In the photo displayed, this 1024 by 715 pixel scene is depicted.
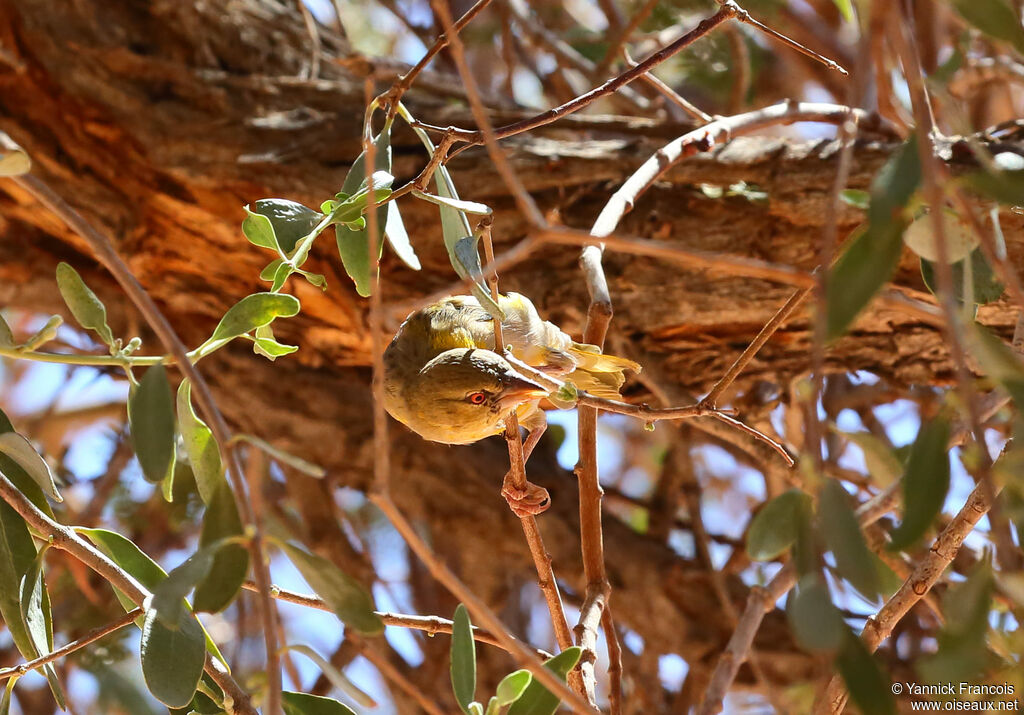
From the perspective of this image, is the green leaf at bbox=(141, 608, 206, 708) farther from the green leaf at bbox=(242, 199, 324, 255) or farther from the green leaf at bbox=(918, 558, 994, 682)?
the green leaf at bbox=(918, 558, 994, 682)

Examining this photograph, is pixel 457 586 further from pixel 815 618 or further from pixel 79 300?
pixel 79 300

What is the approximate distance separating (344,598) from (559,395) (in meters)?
0.70

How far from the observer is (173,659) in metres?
1.26

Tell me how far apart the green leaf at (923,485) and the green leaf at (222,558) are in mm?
685

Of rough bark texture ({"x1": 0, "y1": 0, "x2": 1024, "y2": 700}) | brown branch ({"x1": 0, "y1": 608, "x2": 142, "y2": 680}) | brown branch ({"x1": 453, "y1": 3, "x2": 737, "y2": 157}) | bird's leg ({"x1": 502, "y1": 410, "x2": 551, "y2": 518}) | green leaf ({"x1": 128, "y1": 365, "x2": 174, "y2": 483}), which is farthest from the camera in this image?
rough bark texture ({"x1": 0, "y1": 0, "x2": 1024, "y2": 700})

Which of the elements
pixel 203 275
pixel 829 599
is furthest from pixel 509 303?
pixel 829 599

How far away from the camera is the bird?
7.86 ft

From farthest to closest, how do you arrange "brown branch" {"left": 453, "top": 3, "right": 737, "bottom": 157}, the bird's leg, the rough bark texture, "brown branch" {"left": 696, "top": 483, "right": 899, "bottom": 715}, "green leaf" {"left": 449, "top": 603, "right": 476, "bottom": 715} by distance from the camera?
1. the rough bark texture
2. the bird's leg
3. "brown branch" {"left": 696, "top": 483, "right": 899, "bottom": 715}
4. "brown branch" {"left": 453, "top": 3, "right": 737, "bottom": 157}
5. "green leaf" {"left": 449, "top": 603, "right": 476, "bottom": 715}

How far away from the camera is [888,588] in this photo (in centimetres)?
150

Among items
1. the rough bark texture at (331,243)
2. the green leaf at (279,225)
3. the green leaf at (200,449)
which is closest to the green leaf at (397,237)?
the green leaf at (279,225)

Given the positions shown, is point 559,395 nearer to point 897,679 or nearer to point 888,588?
point 888,588

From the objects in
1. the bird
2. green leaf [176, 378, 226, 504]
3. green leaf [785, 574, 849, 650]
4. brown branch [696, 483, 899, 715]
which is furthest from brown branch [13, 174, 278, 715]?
the bird

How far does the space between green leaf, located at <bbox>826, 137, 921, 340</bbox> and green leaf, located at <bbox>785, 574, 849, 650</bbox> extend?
224 mm

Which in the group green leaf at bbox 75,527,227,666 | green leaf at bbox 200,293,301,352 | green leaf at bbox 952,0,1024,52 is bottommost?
green leaf at bbox 75,527,227,666
